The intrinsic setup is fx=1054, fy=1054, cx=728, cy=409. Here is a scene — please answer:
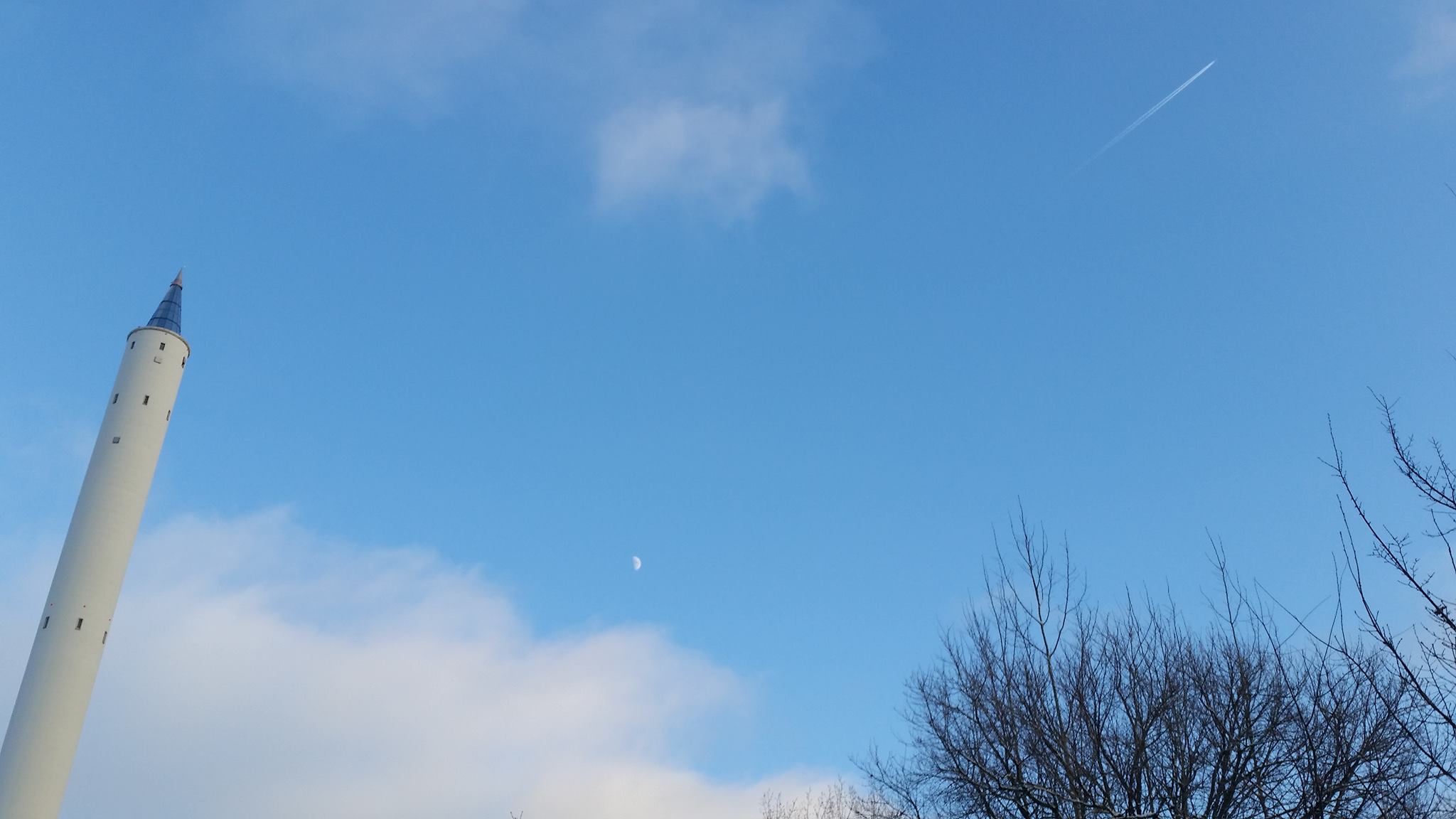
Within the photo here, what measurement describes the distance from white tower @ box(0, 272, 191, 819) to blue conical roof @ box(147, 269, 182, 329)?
7.82ft

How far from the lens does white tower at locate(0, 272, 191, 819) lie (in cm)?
3625

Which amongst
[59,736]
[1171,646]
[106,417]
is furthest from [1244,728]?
[106,417]

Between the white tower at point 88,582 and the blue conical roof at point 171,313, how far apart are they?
2384 mm

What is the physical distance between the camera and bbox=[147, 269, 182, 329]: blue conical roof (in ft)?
158

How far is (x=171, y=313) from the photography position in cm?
4934

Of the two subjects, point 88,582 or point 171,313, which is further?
point 171,313

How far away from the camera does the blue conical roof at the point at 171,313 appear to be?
48.2 metres

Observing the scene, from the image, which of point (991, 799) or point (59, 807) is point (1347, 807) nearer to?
point (991, 799)

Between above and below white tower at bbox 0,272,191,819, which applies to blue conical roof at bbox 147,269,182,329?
above

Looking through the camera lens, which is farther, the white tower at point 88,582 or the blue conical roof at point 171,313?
the blue conical roof at point 171,313

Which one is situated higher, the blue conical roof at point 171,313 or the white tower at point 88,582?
the blue conical roof at point 171,313

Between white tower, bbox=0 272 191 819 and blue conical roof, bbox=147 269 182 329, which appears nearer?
white tower, bbox=0 272 191 819

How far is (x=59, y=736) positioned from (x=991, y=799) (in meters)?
34.2

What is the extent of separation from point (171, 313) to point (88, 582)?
49.8ft
